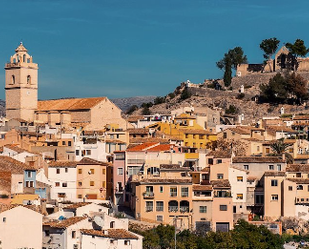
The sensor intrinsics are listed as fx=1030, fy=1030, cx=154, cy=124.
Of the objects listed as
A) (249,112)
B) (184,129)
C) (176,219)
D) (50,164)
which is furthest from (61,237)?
(249,112)

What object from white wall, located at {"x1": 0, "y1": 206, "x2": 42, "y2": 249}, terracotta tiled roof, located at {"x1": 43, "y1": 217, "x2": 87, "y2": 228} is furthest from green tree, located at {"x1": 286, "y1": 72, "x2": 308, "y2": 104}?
white wall, located at {"x1": 0, "y1": 206, "x2": 42, "y2": 249}

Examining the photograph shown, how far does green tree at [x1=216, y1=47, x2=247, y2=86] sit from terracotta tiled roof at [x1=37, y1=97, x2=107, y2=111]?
93.2 ft

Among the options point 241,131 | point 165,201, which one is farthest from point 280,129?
point 165,201

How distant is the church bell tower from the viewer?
87.6 metres

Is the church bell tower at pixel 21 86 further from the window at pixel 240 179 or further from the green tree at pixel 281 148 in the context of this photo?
the window at pixel 240 179

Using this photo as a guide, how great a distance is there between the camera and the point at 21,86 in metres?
87.6

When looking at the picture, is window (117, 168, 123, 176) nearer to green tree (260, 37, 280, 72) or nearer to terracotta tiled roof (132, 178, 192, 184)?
terracotta tiled roof (132, 178, 192, 184)

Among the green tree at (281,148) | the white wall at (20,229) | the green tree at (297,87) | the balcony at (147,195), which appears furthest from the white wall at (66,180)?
the green tree at (297,87)

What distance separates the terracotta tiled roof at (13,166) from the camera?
196ft

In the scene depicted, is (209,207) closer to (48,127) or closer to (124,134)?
(124,134)

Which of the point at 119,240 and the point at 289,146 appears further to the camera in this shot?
the point at 289,146

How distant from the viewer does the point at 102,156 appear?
228 ft

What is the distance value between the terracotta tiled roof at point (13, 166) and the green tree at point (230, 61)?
53368 mm

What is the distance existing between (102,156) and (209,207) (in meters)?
12.7
